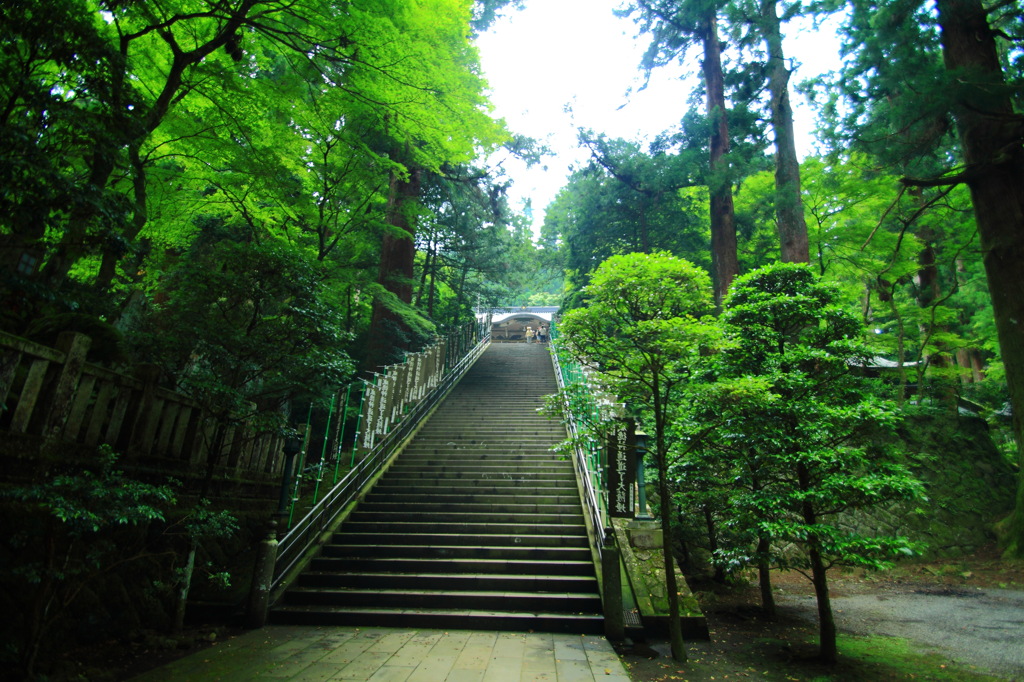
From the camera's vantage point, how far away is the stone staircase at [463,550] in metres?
5.21

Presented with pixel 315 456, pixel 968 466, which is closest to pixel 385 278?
pixel 315 456

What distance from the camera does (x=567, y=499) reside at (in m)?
7.50

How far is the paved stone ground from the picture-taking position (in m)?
3.80

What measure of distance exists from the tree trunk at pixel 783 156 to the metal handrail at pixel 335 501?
8825 millimetres

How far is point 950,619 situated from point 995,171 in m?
6.40

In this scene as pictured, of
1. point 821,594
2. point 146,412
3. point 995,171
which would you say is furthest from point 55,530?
point 995,171

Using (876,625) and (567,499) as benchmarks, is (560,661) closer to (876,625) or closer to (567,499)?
(567,499)

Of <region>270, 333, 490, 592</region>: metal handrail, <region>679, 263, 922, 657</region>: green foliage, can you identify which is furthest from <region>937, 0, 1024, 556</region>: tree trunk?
<region>270, 333, 490, 592</region>: metal handrail

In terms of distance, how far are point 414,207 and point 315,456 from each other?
6101 millimetres

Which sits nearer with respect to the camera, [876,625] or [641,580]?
[641,580]

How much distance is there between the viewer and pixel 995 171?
22.5 feet

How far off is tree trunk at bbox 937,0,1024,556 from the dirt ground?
10.4 ft

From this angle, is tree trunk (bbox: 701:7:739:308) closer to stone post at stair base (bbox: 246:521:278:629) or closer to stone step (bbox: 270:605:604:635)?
stone step (bbox: 270:605:604:635)

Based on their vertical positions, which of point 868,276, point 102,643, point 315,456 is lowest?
point 102,643
